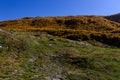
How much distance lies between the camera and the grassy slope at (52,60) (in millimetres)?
34125

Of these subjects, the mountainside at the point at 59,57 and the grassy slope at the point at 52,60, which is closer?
the grassy slope at the point at 52,60

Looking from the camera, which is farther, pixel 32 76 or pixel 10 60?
pixel 10 60

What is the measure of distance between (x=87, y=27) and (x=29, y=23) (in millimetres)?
13239

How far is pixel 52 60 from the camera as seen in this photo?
3988 cm

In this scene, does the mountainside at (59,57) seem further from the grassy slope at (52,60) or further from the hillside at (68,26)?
the hillside at (68,26)

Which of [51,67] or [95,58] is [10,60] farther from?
[95,58]

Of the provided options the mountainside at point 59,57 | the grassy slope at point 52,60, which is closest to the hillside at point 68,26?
the mountainside at point 59,57

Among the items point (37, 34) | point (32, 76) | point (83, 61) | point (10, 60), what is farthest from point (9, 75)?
point (37, 34)

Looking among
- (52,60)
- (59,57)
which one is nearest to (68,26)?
(59,57)

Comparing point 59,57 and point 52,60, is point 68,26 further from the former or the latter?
point 52,60

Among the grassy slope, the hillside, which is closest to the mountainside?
the grassy slope

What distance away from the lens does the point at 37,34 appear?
54125 mm

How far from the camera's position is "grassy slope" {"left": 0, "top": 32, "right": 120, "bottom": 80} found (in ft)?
112

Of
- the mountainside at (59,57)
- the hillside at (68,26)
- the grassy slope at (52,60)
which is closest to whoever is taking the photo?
the grassy slope at (52,60)
